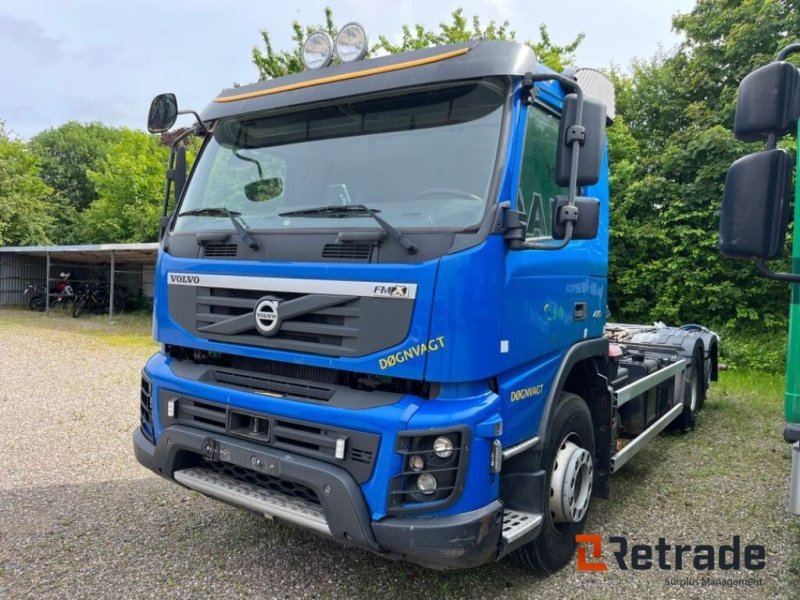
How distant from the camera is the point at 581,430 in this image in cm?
338

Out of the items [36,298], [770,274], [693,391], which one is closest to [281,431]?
[770,274]

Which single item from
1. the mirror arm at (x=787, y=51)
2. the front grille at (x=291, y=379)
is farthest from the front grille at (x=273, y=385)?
the mirror arm at (x=787, y=51)

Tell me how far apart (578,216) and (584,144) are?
33cm

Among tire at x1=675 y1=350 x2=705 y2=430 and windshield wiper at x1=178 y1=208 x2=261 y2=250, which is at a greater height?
windshield wiper at x1=178 y1=208 x2=261 y2=250

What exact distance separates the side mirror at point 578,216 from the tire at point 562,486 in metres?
0.98

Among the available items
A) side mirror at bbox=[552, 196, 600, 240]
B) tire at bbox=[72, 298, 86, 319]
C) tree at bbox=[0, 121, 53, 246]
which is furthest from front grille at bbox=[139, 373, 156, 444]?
tree at bbox=[0, 121, 53, 246]

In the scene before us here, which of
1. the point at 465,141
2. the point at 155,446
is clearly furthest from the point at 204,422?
the point at 465,141

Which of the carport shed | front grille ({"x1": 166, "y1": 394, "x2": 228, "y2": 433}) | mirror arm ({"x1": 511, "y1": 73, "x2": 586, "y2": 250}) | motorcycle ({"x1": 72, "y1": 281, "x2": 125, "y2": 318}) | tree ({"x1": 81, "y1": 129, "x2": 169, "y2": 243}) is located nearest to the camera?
mirror arm ({"x1": 511, "y1": 73, "x2": 586, "y2": 250})

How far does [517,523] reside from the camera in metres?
2.69

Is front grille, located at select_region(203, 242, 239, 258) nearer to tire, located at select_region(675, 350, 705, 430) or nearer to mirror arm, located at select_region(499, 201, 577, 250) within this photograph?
mirror arm, located at select_region(499, 201, 577, 250)

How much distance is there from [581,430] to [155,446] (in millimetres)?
2397

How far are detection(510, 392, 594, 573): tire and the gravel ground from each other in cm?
15

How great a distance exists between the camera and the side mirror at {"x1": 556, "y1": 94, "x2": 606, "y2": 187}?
2654 millimetres

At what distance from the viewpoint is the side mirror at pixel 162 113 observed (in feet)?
11.9
